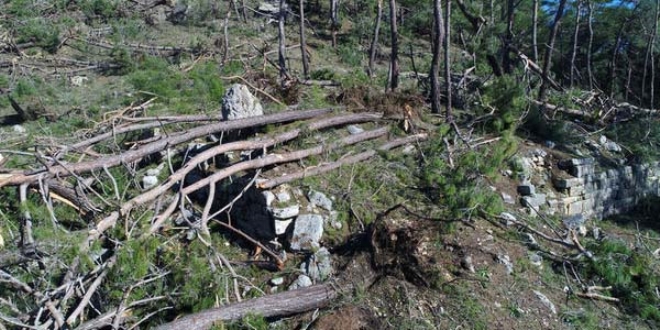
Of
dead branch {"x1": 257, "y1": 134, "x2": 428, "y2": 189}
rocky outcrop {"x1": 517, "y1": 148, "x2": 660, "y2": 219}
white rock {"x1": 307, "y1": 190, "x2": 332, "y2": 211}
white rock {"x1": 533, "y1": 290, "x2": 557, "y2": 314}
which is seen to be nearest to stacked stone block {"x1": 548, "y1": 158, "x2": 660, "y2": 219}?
rocky outcrop {"x1": 517, "y1": 148, "x2": 660, "y2": 219}

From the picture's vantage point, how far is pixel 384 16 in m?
16.7

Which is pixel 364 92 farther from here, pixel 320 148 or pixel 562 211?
pixel 562 211

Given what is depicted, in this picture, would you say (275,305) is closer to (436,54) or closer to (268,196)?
(268,196)

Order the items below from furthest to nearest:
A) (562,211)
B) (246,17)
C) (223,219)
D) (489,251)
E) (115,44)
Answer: (246,17), (115,44), (562,211), (223,219), (489,251)

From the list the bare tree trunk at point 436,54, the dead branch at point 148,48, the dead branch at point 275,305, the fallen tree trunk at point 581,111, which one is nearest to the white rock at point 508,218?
the dead branch at point 275,305

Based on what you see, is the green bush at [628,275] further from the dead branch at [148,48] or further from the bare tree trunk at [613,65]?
the dead branch at [148,48]

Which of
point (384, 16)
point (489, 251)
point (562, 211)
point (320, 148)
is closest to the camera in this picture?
point (489, 251)

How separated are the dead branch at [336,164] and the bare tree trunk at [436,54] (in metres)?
1.06

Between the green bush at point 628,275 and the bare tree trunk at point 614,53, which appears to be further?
the bare tree trunk at point 614,53

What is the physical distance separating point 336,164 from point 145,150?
6.30 ft

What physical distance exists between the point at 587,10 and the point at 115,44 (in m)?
9.96

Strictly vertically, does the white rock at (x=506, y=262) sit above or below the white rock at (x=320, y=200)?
below

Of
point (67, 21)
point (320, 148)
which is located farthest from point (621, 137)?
point (67, 21)

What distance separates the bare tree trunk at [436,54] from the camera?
299 inches
